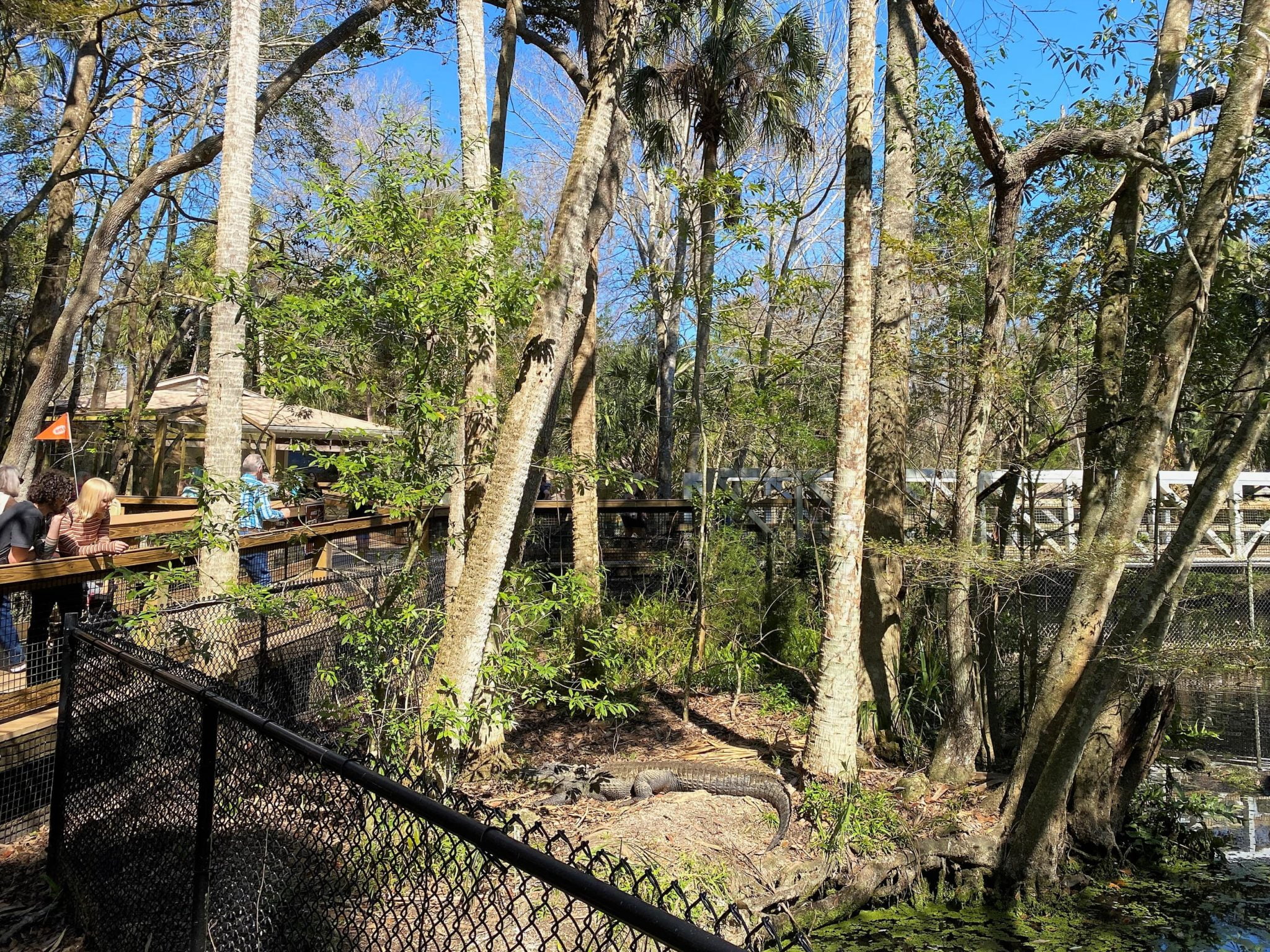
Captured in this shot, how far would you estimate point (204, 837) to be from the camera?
2.67m

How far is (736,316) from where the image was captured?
959 centimetres

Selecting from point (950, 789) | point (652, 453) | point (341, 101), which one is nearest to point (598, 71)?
point (950, 789)

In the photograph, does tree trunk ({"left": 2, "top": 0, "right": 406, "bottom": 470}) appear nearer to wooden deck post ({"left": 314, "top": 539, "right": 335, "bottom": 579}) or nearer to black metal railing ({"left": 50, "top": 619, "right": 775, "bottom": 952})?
wooden deck post ({"left": 314, "top": 539, "right": 335, "bottom": 579})

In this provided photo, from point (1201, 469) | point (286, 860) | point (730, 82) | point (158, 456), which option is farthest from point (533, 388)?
point (730, 82)

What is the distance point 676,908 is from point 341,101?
1629 centimetres

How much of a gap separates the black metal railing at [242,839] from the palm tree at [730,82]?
1405 centimetres

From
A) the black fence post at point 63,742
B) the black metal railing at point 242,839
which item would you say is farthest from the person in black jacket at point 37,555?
the black metal railing at point 242,839

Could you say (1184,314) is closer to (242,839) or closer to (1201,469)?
(1201,469)

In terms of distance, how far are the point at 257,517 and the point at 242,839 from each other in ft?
17.4

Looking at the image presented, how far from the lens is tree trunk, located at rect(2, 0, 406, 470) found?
33.6 feet

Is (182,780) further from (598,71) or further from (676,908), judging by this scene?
(598,71)

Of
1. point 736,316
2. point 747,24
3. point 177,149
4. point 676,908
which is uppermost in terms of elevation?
point 747,24

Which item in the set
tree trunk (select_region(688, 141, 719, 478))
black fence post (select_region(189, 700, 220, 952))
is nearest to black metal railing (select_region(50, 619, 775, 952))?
black fence post (select_region(189, 700, 220, 952))

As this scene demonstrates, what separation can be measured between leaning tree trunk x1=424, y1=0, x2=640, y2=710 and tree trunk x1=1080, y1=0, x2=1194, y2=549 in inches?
170
